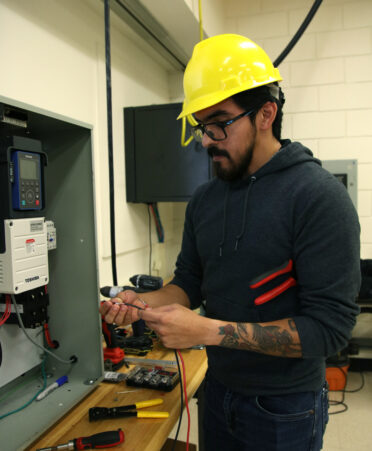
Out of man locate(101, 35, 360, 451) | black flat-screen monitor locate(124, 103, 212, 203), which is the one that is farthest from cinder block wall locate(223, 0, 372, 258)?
man locate(101, 35, 360, 451)

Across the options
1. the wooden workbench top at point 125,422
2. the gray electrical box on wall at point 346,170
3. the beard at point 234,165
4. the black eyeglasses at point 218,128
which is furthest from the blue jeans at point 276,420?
the gray electrical box on wall at point 346,170

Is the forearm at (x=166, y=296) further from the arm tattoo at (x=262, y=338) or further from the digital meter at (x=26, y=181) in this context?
the digital meter at (x=26, y=181)

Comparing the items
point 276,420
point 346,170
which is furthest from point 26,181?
point 346,170

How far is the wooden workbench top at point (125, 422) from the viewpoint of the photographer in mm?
947

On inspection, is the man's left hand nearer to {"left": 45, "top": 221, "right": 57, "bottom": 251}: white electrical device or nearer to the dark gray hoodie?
the dark gray hoodie

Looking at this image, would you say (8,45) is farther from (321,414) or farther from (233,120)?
(321,414)

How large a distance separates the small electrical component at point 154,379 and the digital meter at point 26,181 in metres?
0.63

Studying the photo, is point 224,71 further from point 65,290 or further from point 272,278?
point 65,290

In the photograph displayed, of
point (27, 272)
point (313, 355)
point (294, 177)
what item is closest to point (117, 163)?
point (27, 272)

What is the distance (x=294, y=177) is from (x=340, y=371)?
7.54 feet

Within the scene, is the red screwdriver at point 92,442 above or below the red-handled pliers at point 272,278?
below

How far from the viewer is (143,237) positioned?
2439 millimetres

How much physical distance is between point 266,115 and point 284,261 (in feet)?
1.36

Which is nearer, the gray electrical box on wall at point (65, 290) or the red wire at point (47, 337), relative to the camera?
the gray electrical box on wall at point (65, 290)
